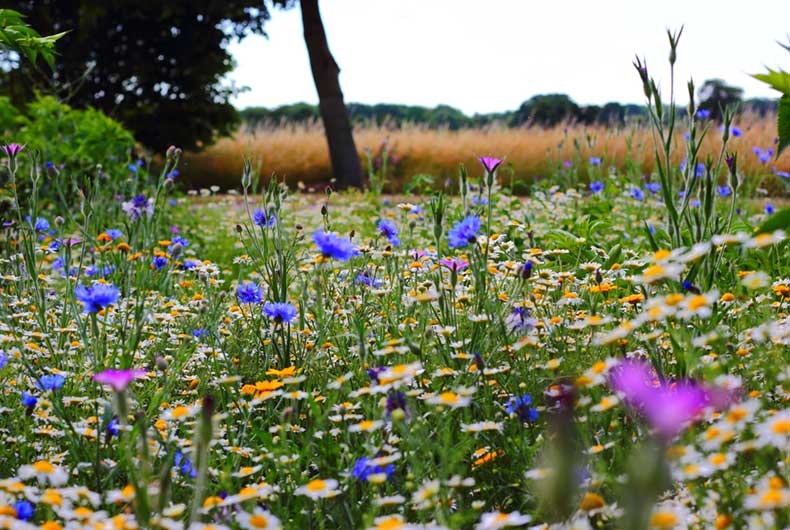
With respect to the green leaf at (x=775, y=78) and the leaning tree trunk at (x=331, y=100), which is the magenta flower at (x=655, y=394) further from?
the leaning tree trunk at (x=331, y=100)

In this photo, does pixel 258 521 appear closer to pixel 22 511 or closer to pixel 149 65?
pixel 22 511

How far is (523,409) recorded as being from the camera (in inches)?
83.3

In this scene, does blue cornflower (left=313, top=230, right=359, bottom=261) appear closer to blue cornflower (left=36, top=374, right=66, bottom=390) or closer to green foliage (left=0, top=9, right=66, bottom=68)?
blue cornflower (left=36, top=374, right=66, bottom=390)

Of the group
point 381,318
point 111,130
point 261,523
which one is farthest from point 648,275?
point 111,130

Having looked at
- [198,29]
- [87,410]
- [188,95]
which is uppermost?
[198,29]

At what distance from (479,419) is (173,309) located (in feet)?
4.37

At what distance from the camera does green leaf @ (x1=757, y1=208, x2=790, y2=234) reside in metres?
1.89

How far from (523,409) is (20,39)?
199cm

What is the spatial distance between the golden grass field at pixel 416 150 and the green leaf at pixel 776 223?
35.9ft

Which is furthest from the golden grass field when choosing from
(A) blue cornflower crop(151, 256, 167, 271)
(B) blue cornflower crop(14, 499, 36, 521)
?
(B) blue cornflower crop(14, 499, 36, 521)

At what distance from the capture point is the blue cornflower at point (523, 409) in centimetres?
212

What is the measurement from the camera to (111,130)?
301 inches

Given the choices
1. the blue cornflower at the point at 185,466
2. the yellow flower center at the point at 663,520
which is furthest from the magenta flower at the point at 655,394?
the blue cornflower at the point at 185,466

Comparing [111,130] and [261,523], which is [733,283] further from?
[111,130]
